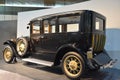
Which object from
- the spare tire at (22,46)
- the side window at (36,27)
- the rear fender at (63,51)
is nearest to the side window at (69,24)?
the rear fender at (63,51)

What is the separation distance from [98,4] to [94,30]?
Answer: 1963mm

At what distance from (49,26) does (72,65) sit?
150cm

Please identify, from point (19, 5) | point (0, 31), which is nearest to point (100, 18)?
point (0, 31)

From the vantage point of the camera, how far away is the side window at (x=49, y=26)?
17.4ft

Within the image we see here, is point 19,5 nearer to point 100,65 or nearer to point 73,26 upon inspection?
point 73,26

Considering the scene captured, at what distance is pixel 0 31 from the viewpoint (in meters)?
8.98

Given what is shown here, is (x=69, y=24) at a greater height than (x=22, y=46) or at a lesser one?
greater

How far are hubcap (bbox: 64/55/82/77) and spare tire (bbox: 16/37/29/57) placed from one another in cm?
183

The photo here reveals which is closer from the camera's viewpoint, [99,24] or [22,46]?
[99,24]

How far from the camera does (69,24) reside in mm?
4836

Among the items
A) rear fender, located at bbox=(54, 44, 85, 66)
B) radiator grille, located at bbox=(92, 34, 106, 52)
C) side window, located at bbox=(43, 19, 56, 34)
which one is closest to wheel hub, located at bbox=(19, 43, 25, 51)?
side window, located at bbox=(43, 19, 56, 34)

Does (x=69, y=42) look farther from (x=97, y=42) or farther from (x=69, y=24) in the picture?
(x=97, y=42)

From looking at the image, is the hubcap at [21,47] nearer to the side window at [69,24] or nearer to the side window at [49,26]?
the side window at [49,26]

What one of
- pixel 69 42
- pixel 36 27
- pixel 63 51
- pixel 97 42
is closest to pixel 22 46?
A: pixel 36 27
